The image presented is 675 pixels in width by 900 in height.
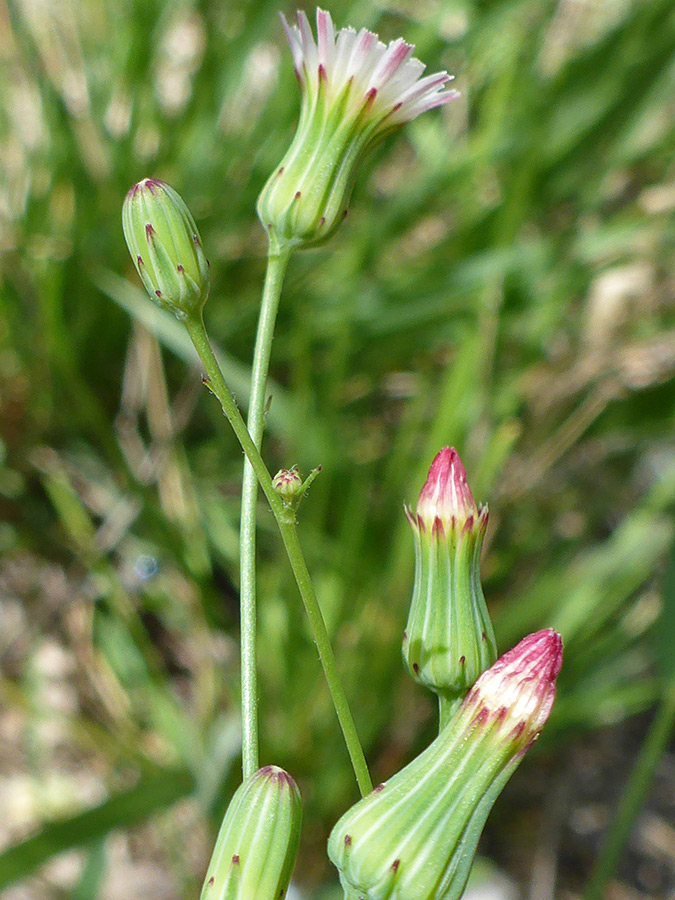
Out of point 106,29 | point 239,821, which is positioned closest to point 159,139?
point 106,29

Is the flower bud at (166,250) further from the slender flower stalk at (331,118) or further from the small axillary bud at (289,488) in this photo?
the small axillary bud at (289,488)

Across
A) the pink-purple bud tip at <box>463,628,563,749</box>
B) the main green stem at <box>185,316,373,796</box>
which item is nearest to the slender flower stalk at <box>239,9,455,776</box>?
the main green stem at <box>185,316,373,796</box>

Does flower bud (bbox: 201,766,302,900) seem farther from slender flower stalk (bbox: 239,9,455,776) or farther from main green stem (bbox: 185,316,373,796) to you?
slender flower stalk (bbox: 239,9,455,776)

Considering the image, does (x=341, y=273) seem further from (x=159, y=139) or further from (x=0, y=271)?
(x=0, y=271)

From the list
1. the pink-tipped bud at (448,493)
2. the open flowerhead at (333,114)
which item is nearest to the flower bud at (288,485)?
the pink-tipped bud at (448,493)

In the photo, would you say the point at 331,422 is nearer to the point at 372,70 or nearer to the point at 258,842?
the point at 372,70
